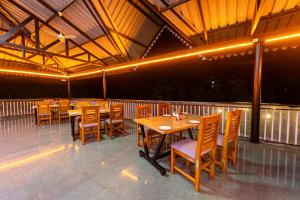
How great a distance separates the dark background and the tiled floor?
4.57 meters

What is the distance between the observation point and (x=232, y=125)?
228 cm

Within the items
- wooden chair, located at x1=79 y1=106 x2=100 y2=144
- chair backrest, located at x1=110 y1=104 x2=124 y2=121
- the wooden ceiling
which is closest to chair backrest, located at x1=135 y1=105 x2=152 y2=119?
chair backrest, located at x1=110 y1=104 x2=124 y2=121

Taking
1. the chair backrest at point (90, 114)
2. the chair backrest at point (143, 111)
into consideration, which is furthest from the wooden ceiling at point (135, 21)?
the chair backrest at point (143, 111)

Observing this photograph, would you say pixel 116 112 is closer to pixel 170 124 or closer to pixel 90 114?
pixel 90 114

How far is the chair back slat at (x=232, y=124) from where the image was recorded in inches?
84.7

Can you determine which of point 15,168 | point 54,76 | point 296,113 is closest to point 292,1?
point 296,113

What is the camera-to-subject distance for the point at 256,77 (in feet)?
11.6

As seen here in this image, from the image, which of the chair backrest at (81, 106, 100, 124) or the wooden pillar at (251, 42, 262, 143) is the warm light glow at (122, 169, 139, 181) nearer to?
the chair backrest at (81, 106, 100, 124)

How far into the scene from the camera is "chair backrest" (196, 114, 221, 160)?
1.81m

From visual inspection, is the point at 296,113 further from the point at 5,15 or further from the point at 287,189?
the point at 5,15

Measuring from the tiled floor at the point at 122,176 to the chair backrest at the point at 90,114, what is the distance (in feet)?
2.31

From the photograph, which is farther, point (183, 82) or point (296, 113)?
point (183, 82)

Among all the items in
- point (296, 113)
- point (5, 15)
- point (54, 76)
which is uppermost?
point (5, 15)

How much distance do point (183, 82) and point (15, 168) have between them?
8.54 m
